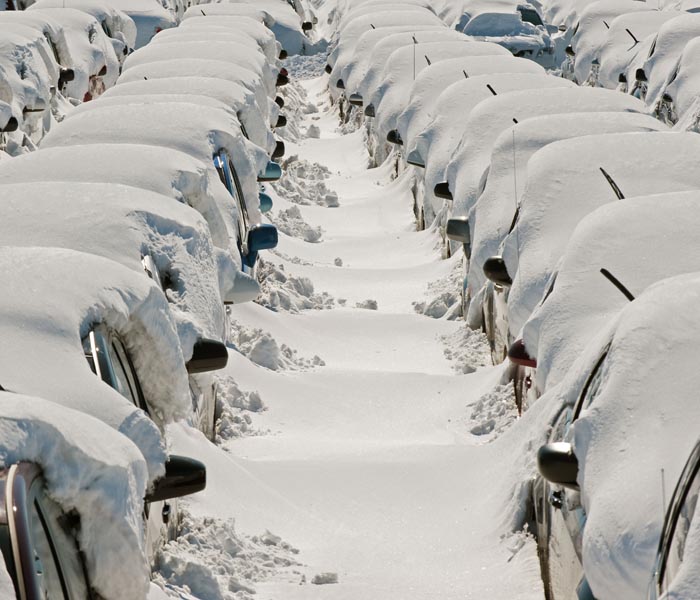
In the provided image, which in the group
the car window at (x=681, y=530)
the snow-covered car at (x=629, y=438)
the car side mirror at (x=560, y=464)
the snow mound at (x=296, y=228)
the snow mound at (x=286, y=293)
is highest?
the car window at (x=681, y=530)

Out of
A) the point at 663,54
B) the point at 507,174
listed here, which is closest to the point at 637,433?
the point at 507,174

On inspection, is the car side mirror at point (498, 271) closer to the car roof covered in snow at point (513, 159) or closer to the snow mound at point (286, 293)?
the car roof covered in snow at point (513, 159)

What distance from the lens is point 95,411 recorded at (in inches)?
202

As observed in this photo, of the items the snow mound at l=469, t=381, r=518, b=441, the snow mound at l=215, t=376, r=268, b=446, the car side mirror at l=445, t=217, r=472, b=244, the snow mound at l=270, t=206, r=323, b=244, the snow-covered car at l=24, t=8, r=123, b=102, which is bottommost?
the snow-covered car at l=24, t=8, r=123, b=102

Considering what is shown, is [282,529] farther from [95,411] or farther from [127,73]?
[127,73]

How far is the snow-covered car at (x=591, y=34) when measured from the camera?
24031 mm

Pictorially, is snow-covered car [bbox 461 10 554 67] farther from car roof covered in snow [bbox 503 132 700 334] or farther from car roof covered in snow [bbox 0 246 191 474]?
car roof covered in snow [bbox 0 246 191 474]

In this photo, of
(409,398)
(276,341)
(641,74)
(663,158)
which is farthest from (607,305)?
(641,74)

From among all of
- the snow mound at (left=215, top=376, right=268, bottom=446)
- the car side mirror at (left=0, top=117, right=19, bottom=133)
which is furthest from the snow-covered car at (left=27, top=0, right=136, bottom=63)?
the snow mound at (left=215, top=376, right=268, bottom=446)

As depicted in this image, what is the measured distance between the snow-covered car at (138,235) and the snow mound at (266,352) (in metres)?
3.34

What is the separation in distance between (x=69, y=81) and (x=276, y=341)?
907 centimetres

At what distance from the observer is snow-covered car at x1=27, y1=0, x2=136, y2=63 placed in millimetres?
24047

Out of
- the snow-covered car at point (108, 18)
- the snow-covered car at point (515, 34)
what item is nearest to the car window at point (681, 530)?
the snow-covered car at point (108, 18)

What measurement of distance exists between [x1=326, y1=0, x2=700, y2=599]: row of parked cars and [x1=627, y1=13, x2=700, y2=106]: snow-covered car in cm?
3
